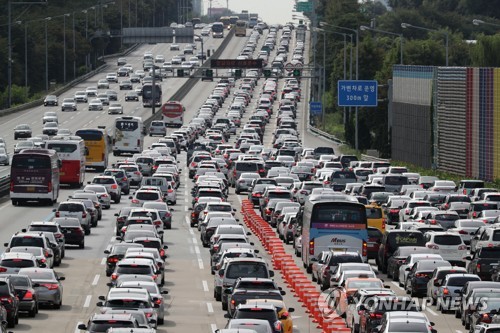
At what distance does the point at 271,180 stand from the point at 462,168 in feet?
65.8

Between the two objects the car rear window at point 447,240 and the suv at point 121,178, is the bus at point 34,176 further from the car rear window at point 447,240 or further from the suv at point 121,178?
the car rear window at point 447,240

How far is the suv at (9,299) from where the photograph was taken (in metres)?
39.4

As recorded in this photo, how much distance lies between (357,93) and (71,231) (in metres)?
64.5

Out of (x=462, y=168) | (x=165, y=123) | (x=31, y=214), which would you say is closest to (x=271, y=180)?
(x=31, y=214)

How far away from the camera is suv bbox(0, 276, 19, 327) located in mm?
39375

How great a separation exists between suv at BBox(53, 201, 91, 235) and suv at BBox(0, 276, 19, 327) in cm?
2725

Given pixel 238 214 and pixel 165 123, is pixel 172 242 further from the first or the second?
pixel 165 123

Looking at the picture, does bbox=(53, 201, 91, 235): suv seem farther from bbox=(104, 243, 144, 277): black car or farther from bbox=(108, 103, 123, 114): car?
bbox=(108, 103, 123, 114): car

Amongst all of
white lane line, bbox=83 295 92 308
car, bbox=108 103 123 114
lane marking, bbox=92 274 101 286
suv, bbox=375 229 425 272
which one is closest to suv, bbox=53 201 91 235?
lane marking, bbox=92 274 101 286

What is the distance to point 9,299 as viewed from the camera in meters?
39.6

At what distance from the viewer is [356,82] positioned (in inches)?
4916

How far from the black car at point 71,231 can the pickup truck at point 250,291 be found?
2181 cm

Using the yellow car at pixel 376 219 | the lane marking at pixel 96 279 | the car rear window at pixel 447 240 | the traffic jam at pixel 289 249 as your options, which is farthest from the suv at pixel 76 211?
the car rear window at pixel 447 240

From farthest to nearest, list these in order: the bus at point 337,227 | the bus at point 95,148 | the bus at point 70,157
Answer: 1. the bus at point 95,148
2. the bus at point 70,157
3. the bus at point 337,227
